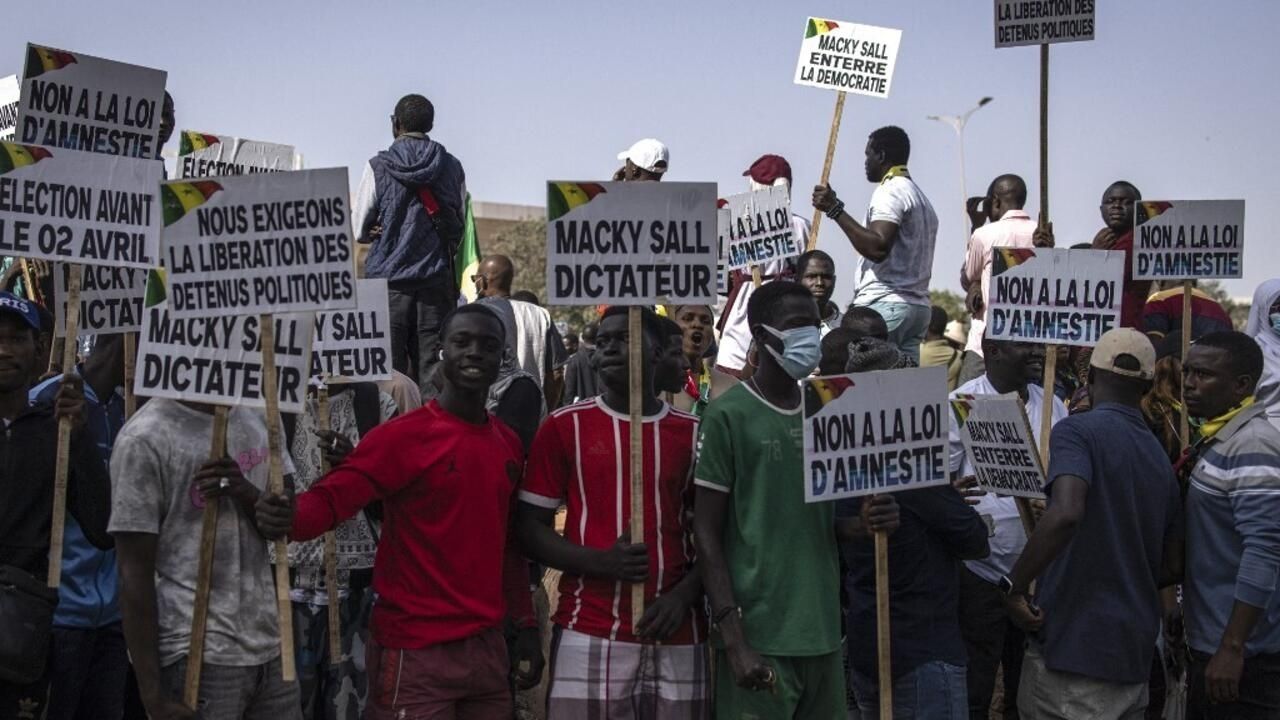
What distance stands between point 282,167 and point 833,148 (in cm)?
386

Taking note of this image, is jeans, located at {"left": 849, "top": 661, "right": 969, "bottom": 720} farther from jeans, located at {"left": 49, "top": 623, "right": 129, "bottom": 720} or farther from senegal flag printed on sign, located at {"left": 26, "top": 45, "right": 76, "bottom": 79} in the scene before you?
senegal flag printed on sign, located at {"left": 26, "top": 45, "right": 76, "bottom": 79}

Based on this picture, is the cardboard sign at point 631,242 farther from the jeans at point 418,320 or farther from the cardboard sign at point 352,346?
the jeans at point 418,320

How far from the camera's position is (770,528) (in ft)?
21.2

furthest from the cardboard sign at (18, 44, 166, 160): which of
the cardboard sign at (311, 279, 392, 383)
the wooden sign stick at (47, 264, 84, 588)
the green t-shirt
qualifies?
the green t-shirt

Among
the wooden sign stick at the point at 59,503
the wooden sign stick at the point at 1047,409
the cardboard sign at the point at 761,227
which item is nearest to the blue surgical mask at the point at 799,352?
the wooden sign stick at the point at 1047,409

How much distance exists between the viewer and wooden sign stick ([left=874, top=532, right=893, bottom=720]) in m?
6.56

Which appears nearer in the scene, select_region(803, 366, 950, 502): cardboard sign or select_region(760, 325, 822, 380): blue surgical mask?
select_region(803, 366, 950, 502): cardboard sign

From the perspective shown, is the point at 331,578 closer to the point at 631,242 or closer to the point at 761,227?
the point at 631,242

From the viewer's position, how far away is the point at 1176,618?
7.73 metres

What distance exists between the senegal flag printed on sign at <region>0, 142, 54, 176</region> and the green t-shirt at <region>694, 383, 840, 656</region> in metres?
3.12

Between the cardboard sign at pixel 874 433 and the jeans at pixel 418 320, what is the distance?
5.29 metres

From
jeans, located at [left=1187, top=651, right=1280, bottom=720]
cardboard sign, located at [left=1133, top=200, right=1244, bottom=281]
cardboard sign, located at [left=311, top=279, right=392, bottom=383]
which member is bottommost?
jeans, located at [left=1187, top=651, right=1280, bottom=720]

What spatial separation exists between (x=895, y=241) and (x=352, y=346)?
4.55 metres

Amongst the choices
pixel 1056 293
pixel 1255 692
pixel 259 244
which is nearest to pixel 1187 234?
pixel 1056 293
